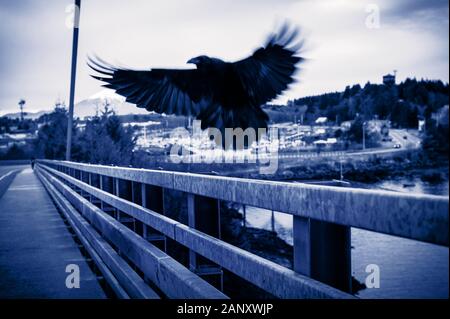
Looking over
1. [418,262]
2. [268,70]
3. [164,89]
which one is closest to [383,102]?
[418,262]

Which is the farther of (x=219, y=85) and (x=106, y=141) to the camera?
(x=106, y=141)

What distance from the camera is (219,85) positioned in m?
6.37

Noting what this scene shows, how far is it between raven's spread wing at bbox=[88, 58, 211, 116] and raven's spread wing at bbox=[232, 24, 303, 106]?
631 millimetres

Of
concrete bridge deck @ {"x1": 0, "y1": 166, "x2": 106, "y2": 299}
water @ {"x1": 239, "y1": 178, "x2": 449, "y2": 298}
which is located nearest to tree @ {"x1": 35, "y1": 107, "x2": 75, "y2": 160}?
concrete bridge deck @ {"x1": 0, "y1": 166, "x2": 106, "y2": 299}

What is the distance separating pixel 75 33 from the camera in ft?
47.6

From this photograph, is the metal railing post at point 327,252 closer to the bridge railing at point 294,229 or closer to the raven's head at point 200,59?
the bridge railing at point 294,229

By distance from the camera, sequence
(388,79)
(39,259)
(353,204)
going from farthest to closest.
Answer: (39,259) < (388,79) < (353,204)

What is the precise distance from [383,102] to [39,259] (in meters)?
5.03

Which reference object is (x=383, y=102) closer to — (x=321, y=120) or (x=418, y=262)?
(x=321, y=120)

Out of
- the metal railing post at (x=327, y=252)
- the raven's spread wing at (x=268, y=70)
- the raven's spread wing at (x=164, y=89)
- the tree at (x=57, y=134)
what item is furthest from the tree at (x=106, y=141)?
the metal railing post at (x=327, y=252)

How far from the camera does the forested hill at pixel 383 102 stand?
160cm
